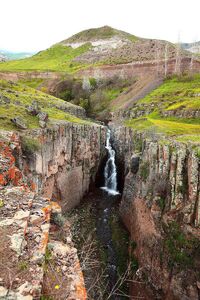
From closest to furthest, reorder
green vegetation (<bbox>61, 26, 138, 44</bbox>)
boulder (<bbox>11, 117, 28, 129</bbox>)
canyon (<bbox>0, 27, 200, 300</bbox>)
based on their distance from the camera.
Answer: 1. canyon (<bbox>0, 27, 200, 300</bbox>)
2. boulder (<bbox>11, 117, 28, 129</bbox>)
3. green vegetation (<bbox>61, 26, 138, 44</bbox>)

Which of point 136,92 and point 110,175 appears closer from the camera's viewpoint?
A: point 110,175

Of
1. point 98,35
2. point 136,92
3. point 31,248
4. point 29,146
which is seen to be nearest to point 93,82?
→ point 136,92

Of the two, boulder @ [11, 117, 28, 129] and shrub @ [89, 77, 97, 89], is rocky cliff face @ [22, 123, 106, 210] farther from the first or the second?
shrub @ [89, 77, 97, 89]

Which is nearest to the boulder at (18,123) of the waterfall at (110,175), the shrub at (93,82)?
the waterfall at (110,175)

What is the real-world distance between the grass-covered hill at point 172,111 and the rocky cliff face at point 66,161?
21.4ft

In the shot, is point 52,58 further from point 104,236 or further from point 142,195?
point 142,195

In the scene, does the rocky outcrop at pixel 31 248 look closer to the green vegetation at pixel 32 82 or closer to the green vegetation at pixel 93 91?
the green vegetation at pixel 93 91

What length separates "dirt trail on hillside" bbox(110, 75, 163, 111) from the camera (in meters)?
57.1

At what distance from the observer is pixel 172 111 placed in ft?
126

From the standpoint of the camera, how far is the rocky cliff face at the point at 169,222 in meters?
18.2

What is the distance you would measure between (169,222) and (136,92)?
148 feet

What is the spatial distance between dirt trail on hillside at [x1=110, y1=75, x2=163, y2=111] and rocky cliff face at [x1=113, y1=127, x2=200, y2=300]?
33251 millimetres

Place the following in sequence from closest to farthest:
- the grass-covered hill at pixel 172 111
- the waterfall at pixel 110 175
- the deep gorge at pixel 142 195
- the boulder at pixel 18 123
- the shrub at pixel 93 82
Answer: the deep gorge at pixel 142 195 → the boulder at pixel 18 123 → the grass-covered hill at pixel 172 111 → the waterfall at pixel 110 175 → the shrub at pixel 93 82

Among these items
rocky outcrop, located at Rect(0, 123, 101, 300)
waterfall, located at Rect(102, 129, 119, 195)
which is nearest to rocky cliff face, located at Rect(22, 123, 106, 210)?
waterfall, located at Rect(102, 129, 119, 195)
